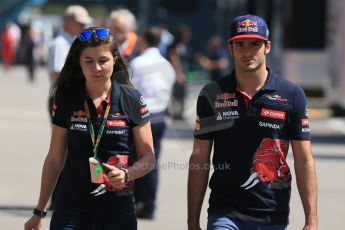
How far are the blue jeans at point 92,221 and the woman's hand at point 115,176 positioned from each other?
18 centimetres

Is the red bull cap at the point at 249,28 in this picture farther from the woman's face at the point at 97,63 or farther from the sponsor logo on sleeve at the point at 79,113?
the sponsor logo on sleeve at the point at 79,113

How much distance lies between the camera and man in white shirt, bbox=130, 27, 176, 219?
10.0 meters

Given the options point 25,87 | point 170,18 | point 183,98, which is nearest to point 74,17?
point 183,98

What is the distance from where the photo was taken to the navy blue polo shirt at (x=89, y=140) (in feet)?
18.1

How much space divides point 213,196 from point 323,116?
61.7 feet

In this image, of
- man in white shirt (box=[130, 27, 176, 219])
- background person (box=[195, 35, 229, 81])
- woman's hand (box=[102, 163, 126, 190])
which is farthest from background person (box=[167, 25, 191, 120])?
woman's hand (box=[102, 163, 126, 190])

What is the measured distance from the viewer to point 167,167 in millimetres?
14195

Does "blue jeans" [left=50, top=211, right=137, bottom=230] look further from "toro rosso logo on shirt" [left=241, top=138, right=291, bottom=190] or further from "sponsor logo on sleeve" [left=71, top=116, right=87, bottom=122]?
"toro rosso logo on shirt" [left=241, top=138, right=291, bottom=190]

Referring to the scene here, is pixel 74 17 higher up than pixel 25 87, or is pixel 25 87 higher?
pixel 74 17

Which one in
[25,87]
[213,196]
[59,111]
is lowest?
[25,87]

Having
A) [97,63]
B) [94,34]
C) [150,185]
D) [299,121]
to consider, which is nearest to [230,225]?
[299,121]

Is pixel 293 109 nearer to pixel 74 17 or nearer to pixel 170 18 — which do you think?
pixel 74 17

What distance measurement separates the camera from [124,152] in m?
5.59

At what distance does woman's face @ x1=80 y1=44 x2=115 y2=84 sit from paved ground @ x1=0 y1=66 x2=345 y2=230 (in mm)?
3186
